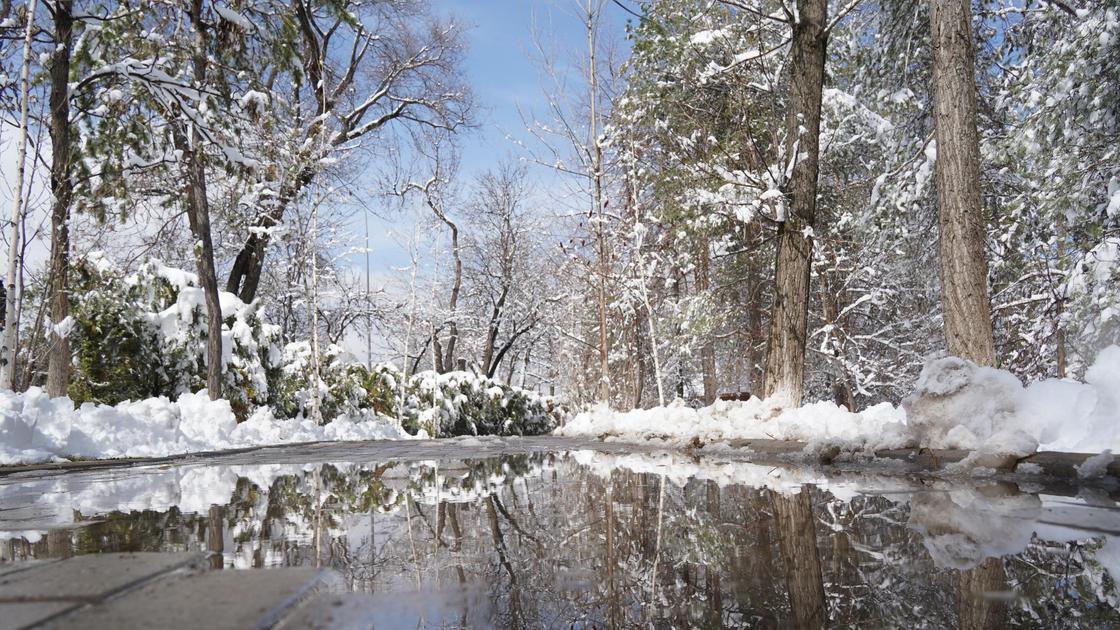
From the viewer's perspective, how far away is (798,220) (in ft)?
30.1

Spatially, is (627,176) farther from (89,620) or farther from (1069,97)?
(89,620)

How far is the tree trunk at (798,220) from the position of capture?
910 cm

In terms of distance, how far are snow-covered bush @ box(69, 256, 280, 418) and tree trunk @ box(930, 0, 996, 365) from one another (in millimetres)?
12906

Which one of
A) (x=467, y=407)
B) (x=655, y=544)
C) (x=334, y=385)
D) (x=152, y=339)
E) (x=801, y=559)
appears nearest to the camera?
(x=801, y=559)

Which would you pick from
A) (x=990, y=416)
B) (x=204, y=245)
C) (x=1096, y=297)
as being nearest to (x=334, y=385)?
(x=204, y=245)

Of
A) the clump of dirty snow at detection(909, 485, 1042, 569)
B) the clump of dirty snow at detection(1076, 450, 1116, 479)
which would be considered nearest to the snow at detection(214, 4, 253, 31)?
the clump of dirty snow at detection(909, 485, 1042, 569)

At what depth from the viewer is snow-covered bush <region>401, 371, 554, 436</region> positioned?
20641 mm

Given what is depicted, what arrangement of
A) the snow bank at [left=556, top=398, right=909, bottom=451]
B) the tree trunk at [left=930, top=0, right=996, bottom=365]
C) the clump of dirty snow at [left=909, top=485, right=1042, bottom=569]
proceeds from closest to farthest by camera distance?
the clump of dirty snow at [left=909, top=485, right=1042, bottom=569], the snow bank at [left=556, top=398, right=909, bottom=451], the tree trunk at [left=930, top=0, right=996, bottom=365]

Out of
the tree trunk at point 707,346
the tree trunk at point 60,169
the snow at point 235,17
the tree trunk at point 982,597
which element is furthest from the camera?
the tree trunk at point 707,346

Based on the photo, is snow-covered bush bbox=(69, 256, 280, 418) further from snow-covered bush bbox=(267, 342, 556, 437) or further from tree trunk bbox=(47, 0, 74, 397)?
tree trunk bbox=(47, 0, 74, 397)

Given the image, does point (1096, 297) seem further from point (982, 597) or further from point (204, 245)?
point (204, 245)

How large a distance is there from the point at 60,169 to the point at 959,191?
38.0 ft

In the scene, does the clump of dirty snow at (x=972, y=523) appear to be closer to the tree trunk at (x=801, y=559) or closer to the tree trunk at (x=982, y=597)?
the tree trunk at (x=982, y=597)

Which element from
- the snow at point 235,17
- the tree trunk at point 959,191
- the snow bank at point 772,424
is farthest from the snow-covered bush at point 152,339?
the tree trunk at point 959,191
